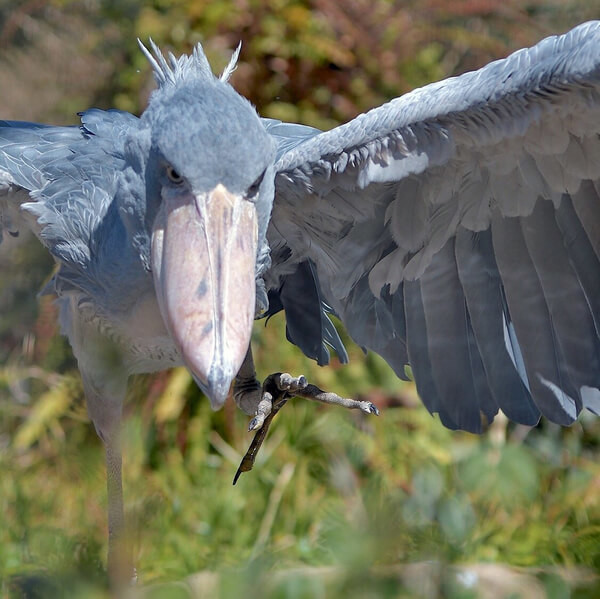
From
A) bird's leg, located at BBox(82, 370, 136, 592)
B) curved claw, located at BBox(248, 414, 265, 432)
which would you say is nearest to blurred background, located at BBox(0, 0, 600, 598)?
bird's leg, located at BBox(82, 370, 136, 592)

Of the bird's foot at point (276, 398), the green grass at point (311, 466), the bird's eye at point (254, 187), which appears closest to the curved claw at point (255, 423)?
the bird's foot at point (276, 398)

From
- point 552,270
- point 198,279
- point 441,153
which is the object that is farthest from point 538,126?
point 198,279

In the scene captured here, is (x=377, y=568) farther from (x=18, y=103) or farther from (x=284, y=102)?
(x=18, y=103)

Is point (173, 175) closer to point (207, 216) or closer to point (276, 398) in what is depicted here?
point (207, 216)

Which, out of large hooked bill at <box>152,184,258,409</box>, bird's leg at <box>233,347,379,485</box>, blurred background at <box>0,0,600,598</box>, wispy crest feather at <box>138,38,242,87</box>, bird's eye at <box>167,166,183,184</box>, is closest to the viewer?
large hooked bill at <box>152,184,258,409</box>

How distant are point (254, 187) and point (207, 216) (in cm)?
15

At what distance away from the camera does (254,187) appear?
74.9 inches

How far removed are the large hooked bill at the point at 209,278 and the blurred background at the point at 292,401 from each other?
5.05 ft

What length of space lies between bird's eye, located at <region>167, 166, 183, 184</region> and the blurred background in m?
1.51

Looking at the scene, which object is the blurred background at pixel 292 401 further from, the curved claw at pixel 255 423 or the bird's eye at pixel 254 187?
the bird's eye at pixel 254 187

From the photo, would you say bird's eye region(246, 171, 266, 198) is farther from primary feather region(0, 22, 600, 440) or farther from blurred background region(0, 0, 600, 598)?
blurred background region(0, 0, 600, 598)

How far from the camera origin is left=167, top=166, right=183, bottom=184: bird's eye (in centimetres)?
183

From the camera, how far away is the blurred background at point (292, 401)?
12.1 feet

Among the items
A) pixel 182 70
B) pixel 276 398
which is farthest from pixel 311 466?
pixel 182 70
